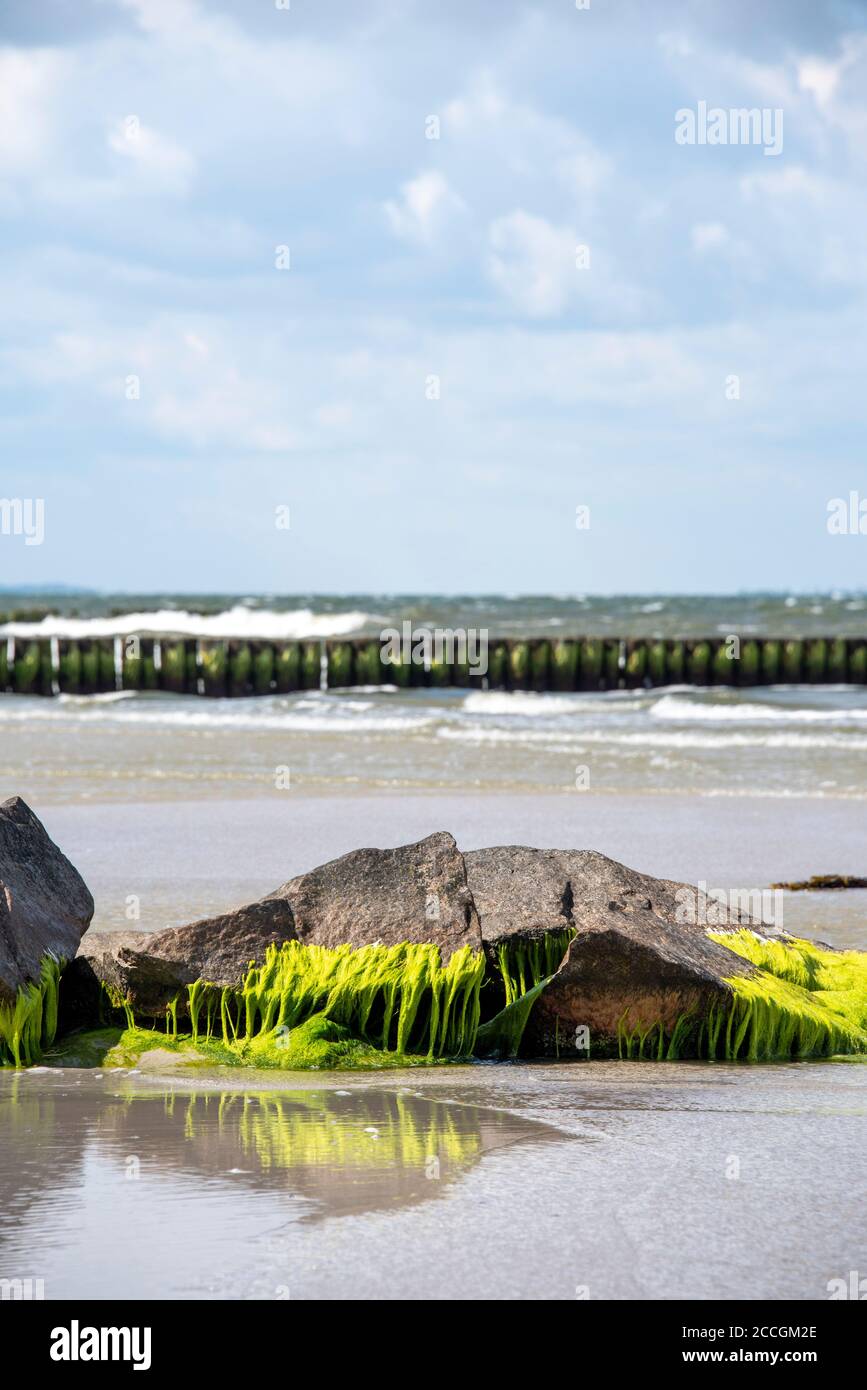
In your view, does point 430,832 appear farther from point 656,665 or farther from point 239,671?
point 656,665

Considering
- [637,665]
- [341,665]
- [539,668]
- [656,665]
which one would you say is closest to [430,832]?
[341,665]

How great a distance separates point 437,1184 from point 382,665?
3048 cm

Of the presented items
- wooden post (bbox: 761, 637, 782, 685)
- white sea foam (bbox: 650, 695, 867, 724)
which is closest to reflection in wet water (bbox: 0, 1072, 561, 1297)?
white sea foam (bbox: 650, 695, 867, 724)

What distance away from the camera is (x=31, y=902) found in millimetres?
5449

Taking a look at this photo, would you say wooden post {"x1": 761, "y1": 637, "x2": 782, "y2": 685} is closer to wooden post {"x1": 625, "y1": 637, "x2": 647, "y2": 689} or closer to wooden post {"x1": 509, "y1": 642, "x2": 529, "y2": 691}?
wooden post {"x1": 625, "y1": 637, "x2": 647, "y2": 689}

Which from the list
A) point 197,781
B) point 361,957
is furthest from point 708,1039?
point 197,781

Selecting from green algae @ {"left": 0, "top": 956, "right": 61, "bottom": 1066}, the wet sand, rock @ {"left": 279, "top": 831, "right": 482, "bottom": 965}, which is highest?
rock @ {"left": 279, "top": 831, "right": 482, "bottom": 965}

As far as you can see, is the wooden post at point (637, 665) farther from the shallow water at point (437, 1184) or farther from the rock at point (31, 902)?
the shallow water at point (437, 1184)

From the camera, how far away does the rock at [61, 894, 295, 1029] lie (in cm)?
530

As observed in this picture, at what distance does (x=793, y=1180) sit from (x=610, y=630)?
51880mm

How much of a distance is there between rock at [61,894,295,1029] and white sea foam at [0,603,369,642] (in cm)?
→ 4667
